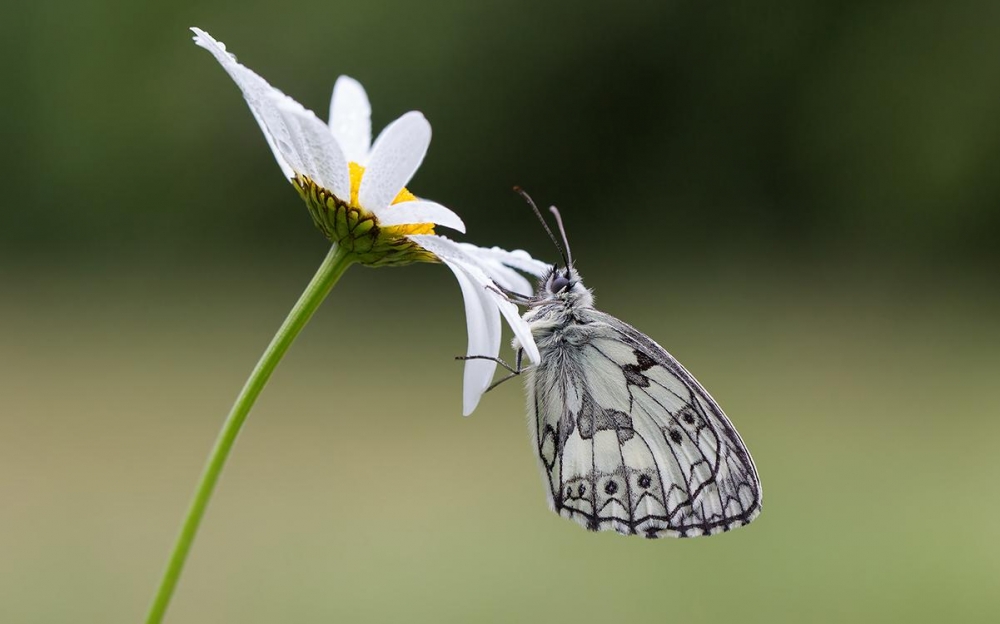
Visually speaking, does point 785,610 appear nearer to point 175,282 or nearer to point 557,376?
point 557,376

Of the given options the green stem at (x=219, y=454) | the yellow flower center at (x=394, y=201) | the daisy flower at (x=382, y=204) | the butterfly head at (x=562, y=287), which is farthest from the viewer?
the butterfly head at (x=562, y=287)

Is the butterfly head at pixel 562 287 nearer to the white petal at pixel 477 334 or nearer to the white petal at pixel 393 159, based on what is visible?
the white petal at pixel 477 334

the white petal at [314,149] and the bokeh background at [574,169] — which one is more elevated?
the bokeh background at [574,169]

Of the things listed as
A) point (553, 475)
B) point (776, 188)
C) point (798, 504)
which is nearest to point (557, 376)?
point (553, 475)

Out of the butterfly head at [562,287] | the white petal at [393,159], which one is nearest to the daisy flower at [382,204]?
the white petal at [393,159]

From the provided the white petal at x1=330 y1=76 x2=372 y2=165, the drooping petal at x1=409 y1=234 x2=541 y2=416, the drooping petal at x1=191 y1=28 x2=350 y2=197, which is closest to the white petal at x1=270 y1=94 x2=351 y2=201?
the drooping petal at x1=191 y1=28 x2=350 y2=197

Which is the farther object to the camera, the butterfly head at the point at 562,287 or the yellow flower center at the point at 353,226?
the butterfly head at the point at 562,287

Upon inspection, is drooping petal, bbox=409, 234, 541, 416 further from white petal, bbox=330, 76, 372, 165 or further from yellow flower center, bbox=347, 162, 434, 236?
white petal, bbox=330, 76, 372, 165
